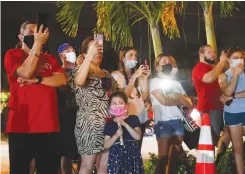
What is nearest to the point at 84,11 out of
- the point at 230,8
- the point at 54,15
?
the point at 54,15

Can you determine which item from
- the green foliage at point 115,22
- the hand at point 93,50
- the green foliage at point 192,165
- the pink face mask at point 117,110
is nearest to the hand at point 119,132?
the pink face mask at point 117,110

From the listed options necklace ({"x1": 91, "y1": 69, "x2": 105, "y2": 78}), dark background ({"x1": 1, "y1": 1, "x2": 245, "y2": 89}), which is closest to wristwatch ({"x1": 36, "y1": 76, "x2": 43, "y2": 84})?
necklace ({"x1": 91, "y1": 69, "x2": 105, "y2": 78})

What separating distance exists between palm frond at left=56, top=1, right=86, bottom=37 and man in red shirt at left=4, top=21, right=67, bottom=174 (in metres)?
2.24

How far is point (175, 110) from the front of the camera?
17.1ft

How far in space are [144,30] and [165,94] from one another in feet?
7.28

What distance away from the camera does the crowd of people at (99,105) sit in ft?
13.0

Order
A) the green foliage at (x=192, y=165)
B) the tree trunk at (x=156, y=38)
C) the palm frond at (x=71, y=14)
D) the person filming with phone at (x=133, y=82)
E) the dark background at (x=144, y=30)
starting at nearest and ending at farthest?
1. the person filming with phone at (x=133, y=82)
2. the green foliage at (x=192, y=165)
3. the palm frond at (x=71, y=14)
4. the tree trunk at (x=156, y=38)
5. the dark background at (x=144, y=30)

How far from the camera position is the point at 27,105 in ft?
13.1

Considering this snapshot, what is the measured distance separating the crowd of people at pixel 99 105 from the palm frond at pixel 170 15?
3.34 feet

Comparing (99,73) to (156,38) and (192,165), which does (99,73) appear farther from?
(156,38)

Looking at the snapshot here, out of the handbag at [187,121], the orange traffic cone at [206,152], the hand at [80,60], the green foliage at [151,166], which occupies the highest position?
the hand at [80,60]

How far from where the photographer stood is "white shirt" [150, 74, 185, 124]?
5.21 m

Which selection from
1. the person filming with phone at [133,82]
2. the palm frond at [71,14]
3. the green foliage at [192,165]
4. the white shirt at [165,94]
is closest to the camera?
the person filming with phone at [133,82]

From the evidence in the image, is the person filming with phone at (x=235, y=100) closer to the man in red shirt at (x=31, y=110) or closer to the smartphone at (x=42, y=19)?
the man in red shirt at (x=31, y=110)
